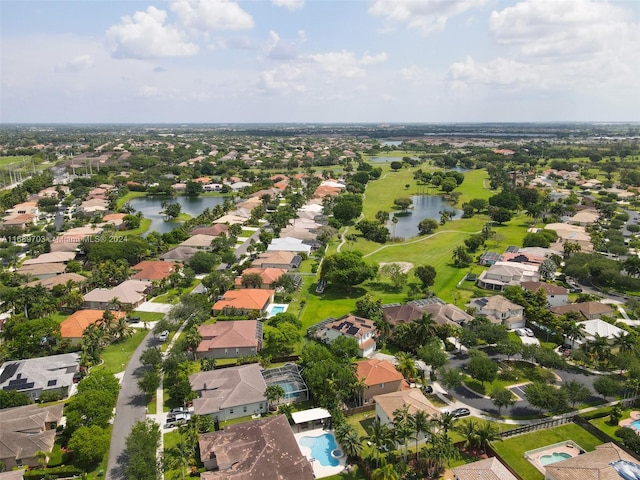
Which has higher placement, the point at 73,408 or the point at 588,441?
the point at 73,408

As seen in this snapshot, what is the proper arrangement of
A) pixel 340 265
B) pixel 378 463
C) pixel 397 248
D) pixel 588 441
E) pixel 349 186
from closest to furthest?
pixel 378 463
pixel 588 441
pixel 340 265
pixel 397 248
pixel 349 186

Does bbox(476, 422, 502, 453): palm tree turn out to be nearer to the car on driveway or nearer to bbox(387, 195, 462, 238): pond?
the car on driveway

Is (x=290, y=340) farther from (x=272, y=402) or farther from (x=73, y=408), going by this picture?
(x=73, y=408)

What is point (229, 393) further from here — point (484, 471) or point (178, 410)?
point (484, 471)

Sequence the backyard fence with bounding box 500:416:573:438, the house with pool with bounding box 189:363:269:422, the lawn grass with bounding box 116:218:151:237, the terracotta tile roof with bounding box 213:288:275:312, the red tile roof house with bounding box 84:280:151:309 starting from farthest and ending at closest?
the lawn grass with bounding box 116:218:151:237, the red tile roof house with bounding box 84:280:151:309, the terracotta tile roof with bounding box 213:288:275:312, the house with pool with bounding box 189:363:269:422, the backyard fence with bounding box 500:416:573:438

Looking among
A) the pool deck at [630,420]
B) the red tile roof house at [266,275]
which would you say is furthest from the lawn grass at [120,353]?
the pool deck at [630,420]

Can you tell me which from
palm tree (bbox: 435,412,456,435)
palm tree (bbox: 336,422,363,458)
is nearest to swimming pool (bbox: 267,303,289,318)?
palm tree (bbox: 336,422,363,458)

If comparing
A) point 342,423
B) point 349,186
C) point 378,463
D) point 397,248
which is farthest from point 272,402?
point 349,186
